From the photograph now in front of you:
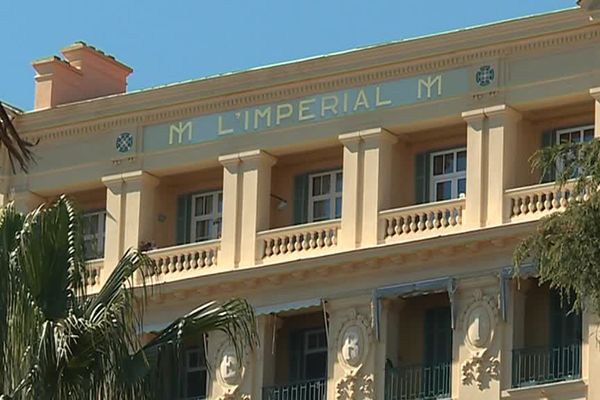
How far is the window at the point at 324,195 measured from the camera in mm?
53750

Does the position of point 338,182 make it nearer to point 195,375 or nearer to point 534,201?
point 195,375

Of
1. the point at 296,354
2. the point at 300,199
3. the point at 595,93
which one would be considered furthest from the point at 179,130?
the point at 595,93

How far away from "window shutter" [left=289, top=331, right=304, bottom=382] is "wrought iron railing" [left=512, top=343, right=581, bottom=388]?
16.7 ft

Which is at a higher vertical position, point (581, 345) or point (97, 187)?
point (97, 187)

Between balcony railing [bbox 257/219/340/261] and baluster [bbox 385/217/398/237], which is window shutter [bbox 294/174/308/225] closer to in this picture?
balcony railing [bbox 257/219/340/261]

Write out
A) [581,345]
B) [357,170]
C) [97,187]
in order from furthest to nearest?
[97,187], [357,170], [581,345]

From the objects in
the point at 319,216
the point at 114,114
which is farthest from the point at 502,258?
the point at 114,114

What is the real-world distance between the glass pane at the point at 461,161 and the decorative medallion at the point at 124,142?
23.2 feet

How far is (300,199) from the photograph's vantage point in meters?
54.2

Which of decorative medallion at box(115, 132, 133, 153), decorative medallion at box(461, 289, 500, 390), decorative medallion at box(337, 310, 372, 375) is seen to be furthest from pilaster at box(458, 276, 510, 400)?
decorative medallion at box(115, 132, 133, 153)

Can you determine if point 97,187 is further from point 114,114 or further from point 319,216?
point 319,216

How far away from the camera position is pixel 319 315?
175ft

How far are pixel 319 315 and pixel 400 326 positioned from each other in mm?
1831

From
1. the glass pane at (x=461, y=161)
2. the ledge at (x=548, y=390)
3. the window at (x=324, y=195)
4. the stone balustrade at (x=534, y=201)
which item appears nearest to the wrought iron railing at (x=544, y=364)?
the ledge at (x=548, y=390)
